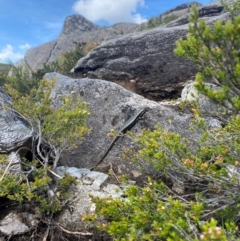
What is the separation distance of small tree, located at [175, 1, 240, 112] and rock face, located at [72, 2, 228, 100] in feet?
24.9

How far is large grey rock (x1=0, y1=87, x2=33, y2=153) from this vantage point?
625 cm

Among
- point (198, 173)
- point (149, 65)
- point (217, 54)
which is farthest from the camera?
point (149, 65)

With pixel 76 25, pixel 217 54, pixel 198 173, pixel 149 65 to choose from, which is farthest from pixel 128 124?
pixel 76 25

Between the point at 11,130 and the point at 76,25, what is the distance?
4526cm

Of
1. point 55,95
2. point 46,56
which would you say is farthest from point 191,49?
point 46,56

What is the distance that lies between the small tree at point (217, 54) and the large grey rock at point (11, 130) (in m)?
4.61

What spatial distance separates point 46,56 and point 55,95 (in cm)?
2958

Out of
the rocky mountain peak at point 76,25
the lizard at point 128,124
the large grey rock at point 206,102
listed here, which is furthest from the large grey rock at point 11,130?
the rocky mountain peak at point 76,25

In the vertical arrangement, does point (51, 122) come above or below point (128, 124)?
above

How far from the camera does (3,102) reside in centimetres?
714

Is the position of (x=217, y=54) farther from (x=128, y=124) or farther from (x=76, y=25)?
(x=76, y=25)

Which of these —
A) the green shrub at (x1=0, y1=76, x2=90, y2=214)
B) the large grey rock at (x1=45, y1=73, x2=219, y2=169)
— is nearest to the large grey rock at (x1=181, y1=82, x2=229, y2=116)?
the large grey rock at (x1=45, y1=73, x2=219, y2=169)

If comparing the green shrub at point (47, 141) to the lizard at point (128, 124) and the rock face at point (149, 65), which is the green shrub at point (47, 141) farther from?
the rock face at point (149, 65)

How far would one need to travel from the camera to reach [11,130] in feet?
21.3
